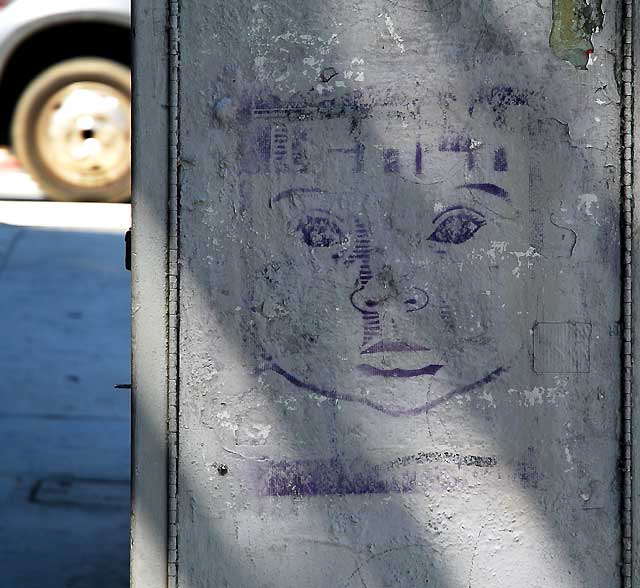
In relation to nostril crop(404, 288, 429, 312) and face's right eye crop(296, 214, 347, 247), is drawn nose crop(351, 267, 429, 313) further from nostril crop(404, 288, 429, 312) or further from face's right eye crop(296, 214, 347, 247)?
face's right eye crop(296, 214, 347, 247)

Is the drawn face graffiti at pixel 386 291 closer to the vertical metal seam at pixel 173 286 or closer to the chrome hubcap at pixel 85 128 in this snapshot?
the vertical metal seam at pixel 173 286

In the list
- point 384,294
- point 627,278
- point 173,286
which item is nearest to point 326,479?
point 384,294

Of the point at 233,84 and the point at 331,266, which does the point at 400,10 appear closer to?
the point at 233,84

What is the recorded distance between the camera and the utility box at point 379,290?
95.0 inches

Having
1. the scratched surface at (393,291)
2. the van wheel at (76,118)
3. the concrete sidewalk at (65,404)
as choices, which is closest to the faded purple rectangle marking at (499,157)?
the scratched surface at (393,291)

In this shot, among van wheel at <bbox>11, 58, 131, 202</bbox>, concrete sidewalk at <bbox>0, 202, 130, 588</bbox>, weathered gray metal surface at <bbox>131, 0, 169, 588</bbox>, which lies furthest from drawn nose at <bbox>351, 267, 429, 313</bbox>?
van wheel at <bbox>11, 58, 131, 202</bbox>

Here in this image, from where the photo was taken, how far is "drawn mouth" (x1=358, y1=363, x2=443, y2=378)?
2.46 m

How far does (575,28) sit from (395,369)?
95cm

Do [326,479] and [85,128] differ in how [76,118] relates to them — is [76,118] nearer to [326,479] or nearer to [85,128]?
[85,128]

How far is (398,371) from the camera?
8.08 ft

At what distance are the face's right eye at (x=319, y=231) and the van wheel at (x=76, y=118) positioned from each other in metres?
4.45

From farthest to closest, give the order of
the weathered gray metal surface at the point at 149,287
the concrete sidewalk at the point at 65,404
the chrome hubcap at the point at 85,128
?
the chrome hubcap at the point at 85,128
the concrete sidewalk at the point at 65,404
the weathered gray metal surface at the point at 149,287

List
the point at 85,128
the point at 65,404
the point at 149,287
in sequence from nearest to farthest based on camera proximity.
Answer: the point at 149,287 → the point at 65,404 → the point at 85,128

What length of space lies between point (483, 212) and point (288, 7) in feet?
2.26
